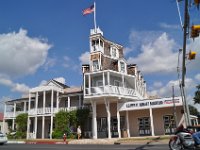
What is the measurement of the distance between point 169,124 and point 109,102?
7948 mm

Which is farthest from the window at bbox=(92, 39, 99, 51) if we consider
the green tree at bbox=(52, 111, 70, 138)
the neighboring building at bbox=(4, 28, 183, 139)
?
the green tree at bbox=(52, 111, 70, 138)

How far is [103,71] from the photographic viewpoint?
32.6m

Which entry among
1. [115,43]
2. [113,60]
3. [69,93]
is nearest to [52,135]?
[69,93]

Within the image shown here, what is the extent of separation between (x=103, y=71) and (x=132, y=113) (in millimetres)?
6696

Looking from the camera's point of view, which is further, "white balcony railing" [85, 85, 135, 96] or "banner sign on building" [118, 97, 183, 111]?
"white balcony railing" [85, 85, 135, 96]

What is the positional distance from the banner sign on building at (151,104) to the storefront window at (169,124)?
2.55 m

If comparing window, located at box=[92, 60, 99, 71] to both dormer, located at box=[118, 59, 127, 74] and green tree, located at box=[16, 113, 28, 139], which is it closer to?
dormer, located at box=[118, 59, 127, 74]

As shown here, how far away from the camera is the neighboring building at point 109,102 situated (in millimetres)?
31130

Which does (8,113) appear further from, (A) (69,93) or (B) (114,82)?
(B) (114,82)

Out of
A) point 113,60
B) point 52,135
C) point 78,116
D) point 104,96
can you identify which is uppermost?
point 113,60

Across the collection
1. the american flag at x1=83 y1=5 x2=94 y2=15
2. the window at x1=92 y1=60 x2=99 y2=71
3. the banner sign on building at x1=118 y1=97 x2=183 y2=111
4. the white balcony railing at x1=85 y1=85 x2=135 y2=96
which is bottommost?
the banner sign on building at x1=118 y1=97 x2=183 y2=111

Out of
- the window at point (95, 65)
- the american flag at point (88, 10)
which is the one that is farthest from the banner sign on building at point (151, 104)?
the american flag at point (88, 10)

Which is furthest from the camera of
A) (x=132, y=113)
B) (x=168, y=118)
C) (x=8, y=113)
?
(x=8, y=113)

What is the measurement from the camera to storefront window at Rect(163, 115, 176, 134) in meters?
30.6
